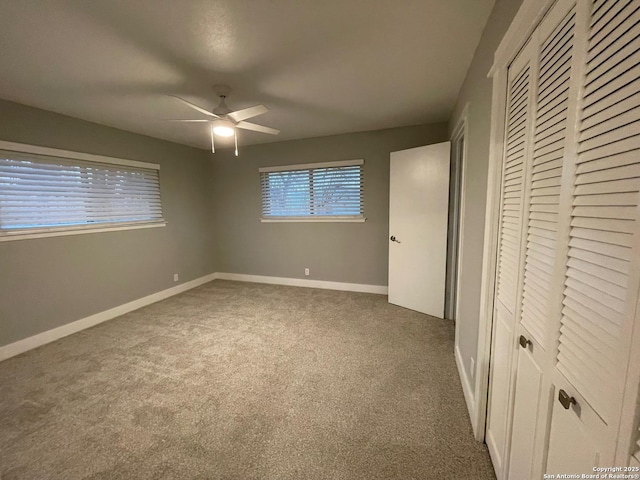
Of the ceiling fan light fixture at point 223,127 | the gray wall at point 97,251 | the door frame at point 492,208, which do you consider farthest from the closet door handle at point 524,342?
the gray wall at point 97,251

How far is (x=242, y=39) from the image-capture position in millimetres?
1631

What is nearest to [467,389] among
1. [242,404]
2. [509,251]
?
[509,251]

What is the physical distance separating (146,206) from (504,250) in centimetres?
421

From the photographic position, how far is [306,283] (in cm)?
437

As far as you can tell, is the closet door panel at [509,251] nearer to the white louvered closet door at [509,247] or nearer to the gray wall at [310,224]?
the white louvered closet door at [509,247]

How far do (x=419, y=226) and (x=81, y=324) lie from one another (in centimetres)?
412

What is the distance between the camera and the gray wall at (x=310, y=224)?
147 inches

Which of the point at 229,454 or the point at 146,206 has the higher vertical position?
the point at 146,206

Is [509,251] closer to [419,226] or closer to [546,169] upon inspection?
[546,169]

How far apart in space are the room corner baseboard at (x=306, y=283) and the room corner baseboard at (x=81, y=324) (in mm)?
813

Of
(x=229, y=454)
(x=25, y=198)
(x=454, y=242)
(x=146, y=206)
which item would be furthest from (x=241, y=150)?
(x=229, y=454)

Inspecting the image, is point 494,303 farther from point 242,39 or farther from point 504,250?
point 242,39

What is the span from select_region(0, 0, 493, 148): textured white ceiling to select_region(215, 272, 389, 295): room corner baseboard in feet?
8.12

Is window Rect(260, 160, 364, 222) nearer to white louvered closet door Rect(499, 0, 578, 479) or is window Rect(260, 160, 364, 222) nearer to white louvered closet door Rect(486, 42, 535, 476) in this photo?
white louvered closet door Rect(486, 42, 535, 476)
